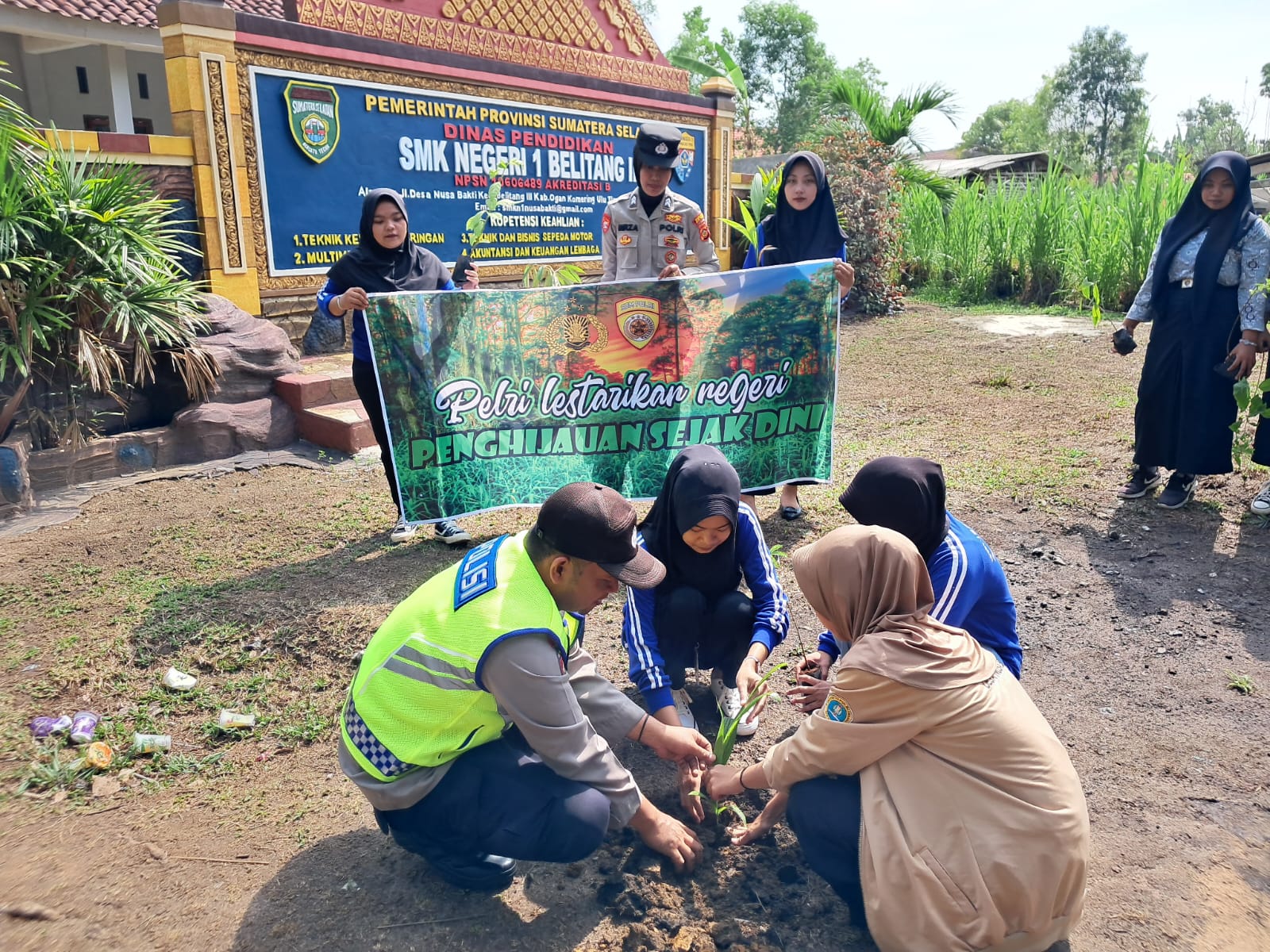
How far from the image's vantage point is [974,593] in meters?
2.24

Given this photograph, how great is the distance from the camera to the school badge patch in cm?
183

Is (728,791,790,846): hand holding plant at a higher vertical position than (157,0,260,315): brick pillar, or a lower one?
lower

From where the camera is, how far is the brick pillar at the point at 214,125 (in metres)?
6.45

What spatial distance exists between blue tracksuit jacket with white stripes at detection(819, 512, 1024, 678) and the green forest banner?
80.0 inches

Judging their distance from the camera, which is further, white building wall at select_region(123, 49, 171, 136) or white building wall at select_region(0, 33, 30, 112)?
white building wall at select_region(123, 49, 171, 136)

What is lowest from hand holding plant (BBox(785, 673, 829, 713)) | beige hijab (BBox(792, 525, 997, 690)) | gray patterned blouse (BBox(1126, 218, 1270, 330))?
hand holding plant (BBox(785, 673, 829, 713))

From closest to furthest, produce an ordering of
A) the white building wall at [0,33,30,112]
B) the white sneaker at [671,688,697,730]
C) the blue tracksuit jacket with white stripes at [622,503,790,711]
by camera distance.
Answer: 1. the blue tracksuit jacket with white stripes at [622,503,790,711]
2. the white sneaker at [671,688,697,730]
3. the white building wall at [0,33,30,112]

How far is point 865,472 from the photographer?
2.35m

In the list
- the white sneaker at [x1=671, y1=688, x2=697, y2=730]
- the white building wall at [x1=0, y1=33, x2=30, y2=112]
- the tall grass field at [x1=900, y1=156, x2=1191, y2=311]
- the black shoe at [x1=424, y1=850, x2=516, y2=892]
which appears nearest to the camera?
the black shoe at [x1=424, y1=850, x2=516, y2=892]

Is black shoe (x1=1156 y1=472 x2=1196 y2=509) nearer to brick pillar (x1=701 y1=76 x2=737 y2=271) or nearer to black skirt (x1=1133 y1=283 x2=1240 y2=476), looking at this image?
black skirt (x1=1133 y1=283 x2=1240 y2=476)

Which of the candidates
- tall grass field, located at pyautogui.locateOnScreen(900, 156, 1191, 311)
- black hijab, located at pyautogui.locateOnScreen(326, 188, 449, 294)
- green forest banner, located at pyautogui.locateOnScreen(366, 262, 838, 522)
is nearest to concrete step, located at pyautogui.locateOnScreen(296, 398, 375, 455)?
black hijab, located at pyautogui.locateOnScreen(326, 188, 449, 294)

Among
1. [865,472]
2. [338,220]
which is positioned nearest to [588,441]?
[865,472]

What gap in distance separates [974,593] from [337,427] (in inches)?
182

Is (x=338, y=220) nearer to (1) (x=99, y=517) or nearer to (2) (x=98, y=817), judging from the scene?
(1) (x=99, y=517)
